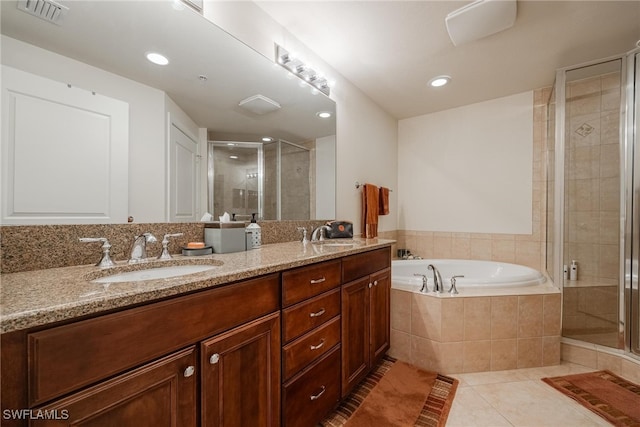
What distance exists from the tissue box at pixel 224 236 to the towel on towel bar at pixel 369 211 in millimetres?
1472

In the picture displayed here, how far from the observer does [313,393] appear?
1221 millimetres

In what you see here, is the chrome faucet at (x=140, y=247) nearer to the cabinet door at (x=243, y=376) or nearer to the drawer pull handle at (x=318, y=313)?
the cabinet door at (x=243, y=376)

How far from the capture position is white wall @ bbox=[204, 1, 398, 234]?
150 centimetres

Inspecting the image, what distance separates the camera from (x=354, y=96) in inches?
101

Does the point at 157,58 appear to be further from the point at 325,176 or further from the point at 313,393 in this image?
the point at 313,393

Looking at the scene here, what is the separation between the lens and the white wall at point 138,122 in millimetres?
933

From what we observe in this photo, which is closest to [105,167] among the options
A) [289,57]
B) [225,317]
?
[225,317]

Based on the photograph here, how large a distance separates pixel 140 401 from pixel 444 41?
2.51m

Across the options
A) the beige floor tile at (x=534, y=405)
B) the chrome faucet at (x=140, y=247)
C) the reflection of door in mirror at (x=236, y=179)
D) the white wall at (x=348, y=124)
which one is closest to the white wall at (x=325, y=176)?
the white wall at (x=348, y=124)

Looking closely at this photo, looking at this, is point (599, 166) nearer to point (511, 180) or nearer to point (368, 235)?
point (511, 180)

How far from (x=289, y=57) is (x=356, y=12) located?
Result: 495mm

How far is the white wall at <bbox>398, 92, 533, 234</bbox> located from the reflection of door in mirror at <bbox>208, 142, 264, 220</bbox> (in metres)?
2.30

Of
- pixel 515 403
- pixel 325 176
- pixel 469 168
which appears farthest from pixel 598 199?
pixel 325 176

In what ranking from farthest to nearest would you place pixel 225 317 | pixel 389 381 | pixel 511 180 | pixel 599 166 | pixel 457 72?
pixel 511 180 < pixel 457 72 < pixel 599 166 < pixel 389 381 < pixel 225 317
